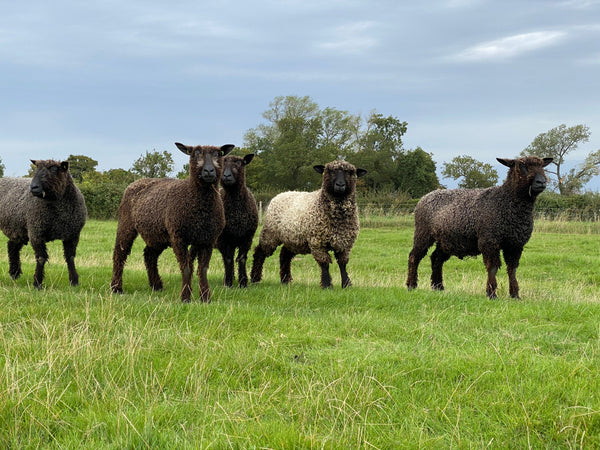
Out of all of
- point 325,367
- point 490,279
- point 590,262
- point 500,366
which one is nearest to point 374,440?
point 325,367

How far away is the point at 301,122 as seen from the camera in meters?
70.9

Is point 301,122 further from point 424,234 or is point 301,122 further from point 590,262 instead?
point 424,234

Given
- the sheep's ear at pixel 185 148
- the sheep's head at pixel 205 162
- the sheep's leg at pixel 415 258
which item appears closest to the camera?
the sheep's head at pixel 205 162

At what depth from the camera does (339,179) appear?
9180mm

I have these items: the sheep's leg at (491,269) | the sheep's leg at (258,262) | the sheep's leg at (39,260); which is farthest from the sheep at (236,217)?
the sheep's leg at (491,269)

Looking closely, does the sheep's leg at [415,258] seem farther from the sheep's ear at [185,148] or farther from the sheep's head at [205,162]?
the sheep's ear at [185,148]

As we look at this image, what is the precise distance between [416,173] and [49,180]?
6446 centimetres

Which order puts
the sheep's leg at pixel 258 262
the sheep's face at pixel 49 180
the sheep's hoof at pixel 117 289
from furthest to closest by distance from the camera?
the sheep's leg at pixel 258 262 < the sheep's hoof at pixel 117 289 < the sheep's face at pixel 49 180

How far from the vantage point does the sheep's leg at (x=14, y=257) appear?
11.0 metres

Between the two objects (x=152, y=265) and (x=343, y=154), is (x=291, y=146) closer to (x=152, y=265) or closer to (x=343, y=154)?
(x=343, y=154)

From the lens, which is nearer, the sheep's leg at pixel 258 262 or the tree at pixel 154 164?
the sheep's leg at pixel 258 262

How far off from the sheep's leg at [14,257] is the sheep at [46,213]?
31 cm

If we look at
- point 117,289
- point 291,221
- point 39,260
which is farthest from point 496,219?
point 39,260

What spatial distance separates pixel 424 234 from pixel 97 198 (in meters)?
27.8
